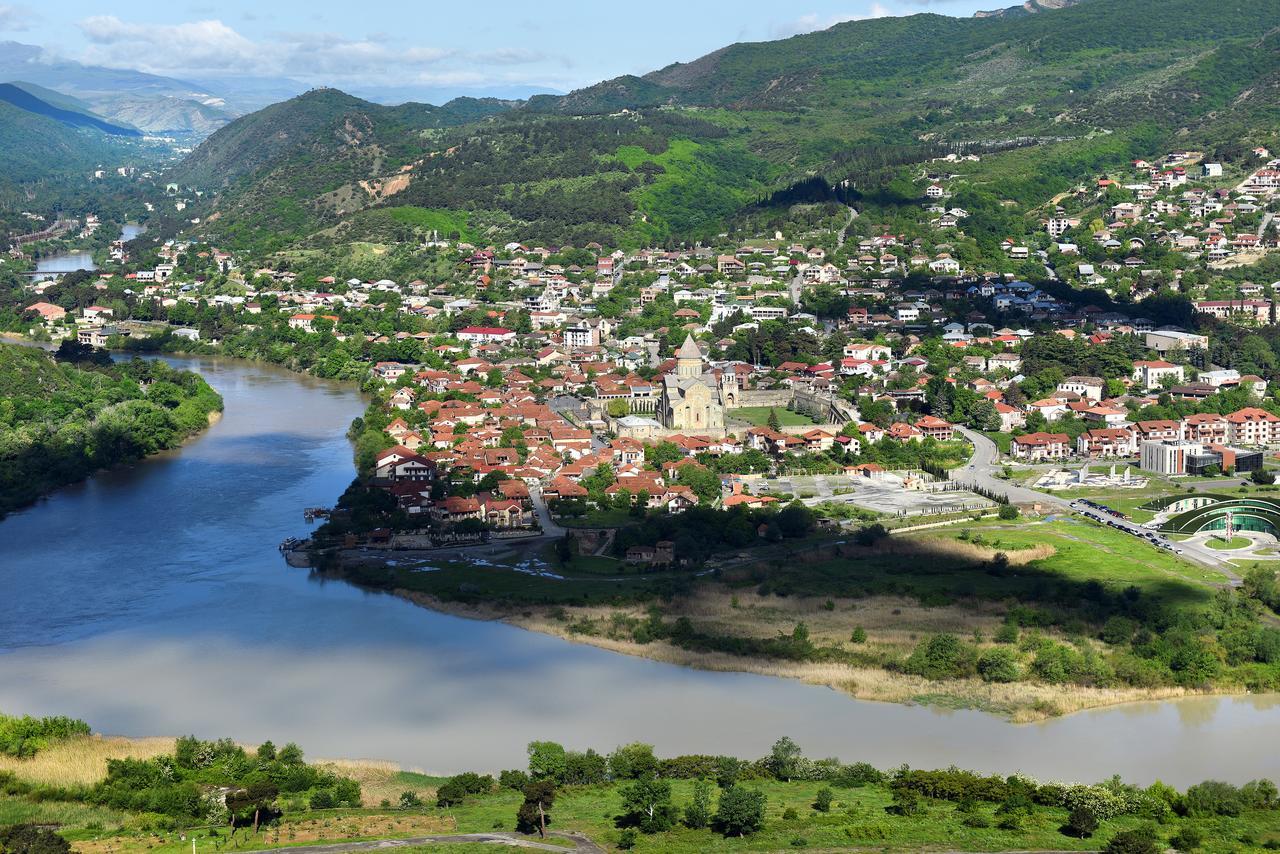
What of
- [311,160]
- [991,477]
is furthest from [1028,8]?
[991,477]

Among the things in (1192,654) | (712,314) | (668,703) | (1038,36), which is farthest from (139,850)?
(1038,36)

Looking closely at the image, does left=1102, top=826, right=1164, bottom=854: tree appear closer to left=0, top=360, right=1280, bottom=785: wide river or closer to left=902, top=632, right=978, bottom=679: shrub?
left=0, top=360, right=1280, bottom=785: wide river

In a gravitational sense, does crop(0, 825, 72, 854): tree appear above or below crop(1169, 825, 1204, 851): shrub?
above

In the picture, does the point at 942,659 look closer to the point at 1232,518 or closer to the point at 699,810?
the point at 699,810

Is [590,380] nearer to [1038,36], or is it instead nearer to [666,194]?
[666,194]

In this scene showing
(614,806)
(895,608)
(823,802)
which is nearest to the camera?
(823,802)

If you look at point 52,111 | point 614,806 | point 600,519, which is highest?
point 52,111

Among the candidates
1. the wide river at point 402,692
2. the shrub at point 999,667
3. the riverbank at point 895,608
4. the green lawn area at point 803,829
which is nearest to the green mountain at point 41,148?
the wide river at point 402,692

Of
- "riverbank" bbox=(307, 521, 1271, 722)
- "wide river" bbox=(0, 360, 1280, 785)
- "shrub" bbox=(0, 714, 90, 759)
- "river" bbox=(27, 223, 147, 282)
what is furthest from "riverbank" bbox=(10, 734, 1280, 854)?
"river" bbox=(27, 223, 147, 282)
